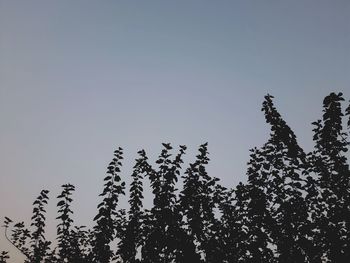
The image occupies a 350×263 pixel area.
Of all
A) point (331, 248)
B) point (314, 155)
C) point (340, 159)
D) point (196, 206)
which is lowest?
point (331, 248)

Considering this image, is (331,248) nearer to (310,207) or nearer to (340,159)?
(310,207)

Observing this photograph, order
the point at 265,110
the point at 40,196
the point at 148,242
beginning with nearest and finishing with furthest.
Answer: the point at 148,242, the point at 265,110, the point at 40,196

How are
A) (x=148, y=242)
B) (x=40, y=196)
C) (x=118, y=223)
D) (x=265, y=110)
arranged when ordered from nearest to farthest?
1. (x=148, y=242)
2. (x=265, y=110)
3. (x=40, y=196)
4. (x=118, y=223)

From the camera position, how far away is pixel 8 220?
21922 mm

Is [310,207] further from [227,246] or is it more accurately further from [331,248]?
[227,246]

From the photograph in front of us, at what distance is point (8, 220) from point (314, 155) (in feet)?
61.1

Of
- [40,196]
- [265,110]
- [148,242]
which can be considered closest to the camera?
[148,242]

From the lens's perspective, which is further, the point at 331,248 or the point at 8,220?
the point at 8,220

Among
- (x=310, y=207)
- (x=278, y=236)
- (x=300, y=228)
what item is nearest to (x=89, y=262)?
(x=278, y=236)

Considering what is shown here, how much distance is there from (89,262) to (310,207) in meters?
11.6

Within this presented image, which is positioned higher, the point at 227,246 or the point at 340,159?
the point at 340,159

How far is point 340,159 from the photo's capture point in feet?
52.0

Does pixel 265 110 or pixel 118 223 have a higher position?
pixel 265 110

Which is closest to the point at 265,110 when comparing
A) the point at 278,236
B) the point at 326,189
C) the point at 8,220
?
the point at 326,189
